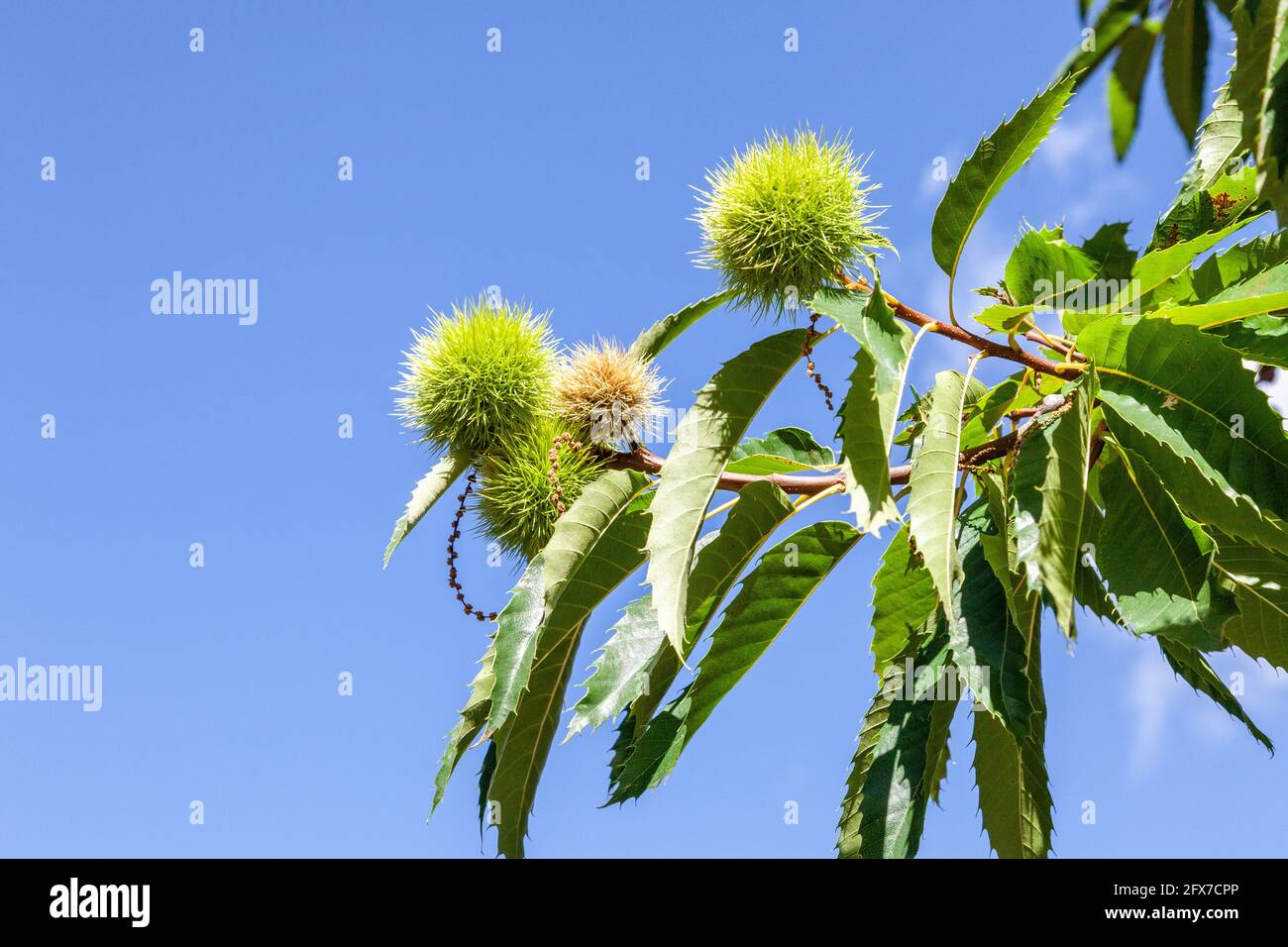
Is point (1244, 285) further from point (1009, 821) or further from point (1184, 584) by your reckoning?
point (1009, 821)

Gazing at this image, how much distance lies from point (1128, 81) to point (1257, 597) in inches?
39.1

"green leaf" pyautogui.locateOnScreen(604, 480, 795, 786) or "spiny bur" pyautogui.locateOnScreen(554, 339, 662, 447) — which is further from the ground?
"spiny bur" pyautogui.locateOnScreen(554, 339, 662, 447)

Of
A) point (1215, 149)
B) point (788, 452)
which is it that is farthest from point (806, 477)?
point (1215, 149)

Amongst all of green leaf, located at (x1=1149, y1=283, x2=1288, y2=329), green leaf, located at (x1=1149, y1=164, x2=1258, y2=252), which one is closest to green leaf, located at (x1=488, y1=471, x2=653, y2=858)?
green leaf, located at (x1=1149, y1=283, x2=1288, y2=329)

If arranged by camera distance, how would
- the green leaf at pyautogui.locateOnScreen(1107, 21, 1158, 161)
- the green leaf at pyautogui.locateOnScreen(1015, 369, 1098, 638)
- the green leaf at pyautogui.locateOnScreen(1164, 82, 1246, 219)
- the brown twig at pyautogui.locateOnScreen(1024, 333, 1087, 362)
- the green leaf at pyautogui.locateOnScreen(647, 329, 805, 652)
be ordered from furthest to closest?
the green leaf at pyautogui.locateOnScreen(1164, 82, 1246, 219) → the green leaf at pyautogui.locateOnScreen(1107, 21, 1158, 161) → the brown twig at pyautogui.locateOnScreen(1024, 333, 1087, 362) → the green leaf at pyautogui.locateOnScreen(647, 329, 805, 652) → the green leaf at pyautogui.locateOnScreen(1015, 369, 1098, 638)

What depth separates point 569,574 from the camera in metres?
2.06

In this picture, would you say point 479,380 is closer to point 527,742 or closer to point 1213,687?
point 527,742

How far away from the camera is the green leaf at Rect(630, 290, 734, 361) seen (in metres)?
2.18

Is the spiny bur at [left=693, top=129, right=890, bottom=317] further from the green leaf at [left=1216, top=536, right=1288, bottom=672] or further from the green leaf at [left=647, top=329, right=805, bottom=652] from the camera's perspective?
the green leaf at [left=1216, top=536, right=1288, bottom=672]

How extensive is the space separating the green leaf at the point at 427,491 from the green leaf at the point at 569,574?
25 cm

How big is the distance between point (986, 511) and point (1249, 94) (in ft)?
2.69

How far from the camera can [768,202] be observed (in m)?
1.93

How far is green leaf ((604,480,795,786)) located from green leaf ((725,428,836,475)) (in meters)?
0.18

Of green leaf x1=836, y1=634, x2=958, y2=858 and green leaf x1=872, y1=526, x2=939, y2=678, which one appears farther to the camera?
green leaf x1=872, y1=526, x2=939, y2=678
